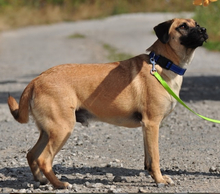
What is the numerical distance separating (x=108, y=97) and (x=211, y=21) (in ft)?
57.2

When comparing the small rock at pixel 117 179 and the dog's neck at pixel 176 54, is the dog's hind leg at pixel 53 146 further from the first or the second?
the dog's neck at pixel 176 54

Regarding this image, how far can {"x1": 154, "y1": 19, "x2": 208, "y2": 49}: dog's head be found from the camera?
17.9 ft

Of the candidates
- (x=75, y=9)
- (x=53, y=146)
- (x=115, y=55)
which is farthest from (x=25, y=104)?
(x=75, y=9)

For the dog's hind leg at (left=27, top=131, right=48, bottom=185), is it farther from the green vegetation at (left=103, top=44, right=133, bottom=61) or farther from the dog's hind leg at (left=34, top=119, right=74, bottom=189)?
the green vegetation at (left=103, top=44, right=133, bottom=61)

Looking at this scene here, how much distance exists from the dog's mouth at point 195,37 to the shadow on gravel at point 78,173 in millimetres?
1399

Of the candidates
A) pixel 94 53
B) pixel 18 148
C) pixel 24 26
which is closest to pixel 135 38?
pixel 94 53

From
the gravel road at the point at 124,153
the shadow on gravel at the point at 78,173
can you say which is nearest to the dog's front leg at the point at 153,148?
the gravel road at the point at 124,153

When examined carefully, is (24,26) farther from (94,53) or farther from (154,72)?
(154,72)

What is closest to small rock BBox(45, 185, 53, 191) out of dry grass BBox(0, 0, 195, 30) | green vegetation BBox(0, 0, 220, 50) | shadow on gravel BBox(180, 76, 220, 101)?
shadow on gravel BBox(180, 76, 220, 101)

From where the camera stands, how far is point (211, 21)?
22.1 meters

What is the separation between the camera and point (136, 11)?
4684 cm

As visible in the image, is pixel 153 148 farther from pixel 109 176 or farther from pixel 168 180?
pixel 109 176

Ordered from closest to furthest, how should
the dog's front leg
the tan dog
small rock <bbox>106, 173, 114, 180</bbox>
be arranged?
the tan dog → the dog's front leg → small rock <bbox>106, 173, 114, 180</bbox>

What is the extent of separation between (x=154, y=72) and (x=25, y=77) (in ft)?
33.0
